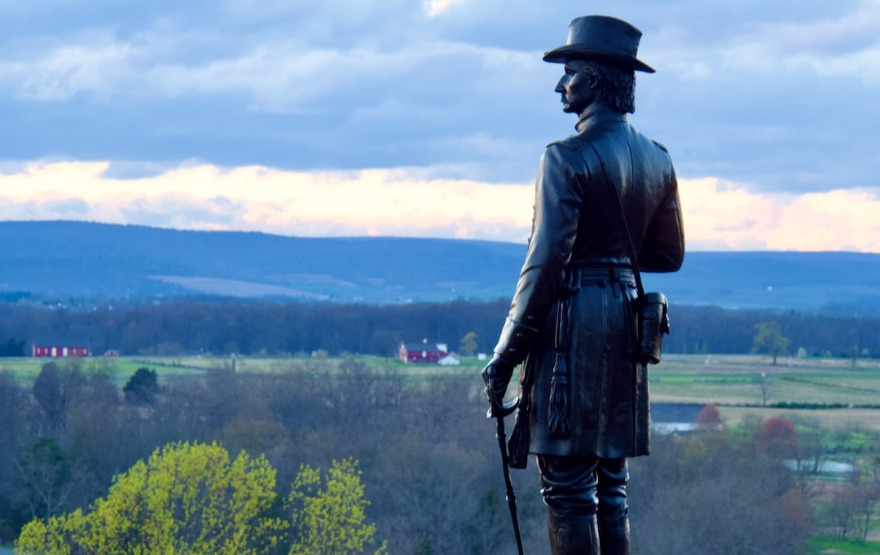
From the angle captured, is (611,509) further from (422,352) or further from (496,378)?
(422,352)

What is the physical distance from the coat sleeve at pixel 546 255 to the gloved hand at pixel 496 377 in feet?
0.15

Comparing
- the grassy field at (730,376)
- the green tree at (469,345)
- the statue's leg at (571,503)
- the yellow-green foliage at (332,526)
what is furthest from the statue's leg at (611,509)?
the green tree at (469,345)

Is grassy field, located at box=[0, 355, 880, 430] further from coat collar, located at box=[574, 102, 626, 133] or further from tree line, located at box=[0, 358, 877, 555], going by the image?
coat collar, located at box=[574, 102, 626, 133]

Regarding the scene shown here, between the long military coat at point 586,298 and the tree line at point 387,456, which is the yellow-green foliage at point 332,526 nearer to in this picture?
the tree line at point 387,456

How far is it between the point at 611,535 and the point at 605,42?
140 inches

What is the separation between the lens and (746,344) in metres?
170

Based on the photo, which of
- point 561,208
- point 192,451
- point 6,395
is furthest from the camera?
point 6,395

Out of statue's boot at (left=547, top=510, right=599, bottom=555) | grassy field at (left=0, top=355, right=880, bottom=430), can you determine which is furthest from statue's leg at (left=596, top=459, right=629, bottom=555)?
grassy field at (left=0, top=355, right=880, bottom=430)

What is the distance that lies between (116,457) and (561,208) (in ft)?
237

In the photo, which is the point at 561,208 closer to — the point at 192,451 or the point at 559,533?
the point at 559,533

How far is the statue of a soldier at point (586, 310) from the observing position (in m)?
12.9

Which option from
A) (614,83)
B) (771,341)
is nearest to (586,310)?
(614,83)

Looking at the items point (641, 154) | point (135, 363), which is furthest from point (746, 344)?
point (641, 154)

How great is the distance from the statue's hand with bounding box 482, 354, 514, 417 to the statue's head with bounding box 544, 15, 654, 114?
2.02 m
